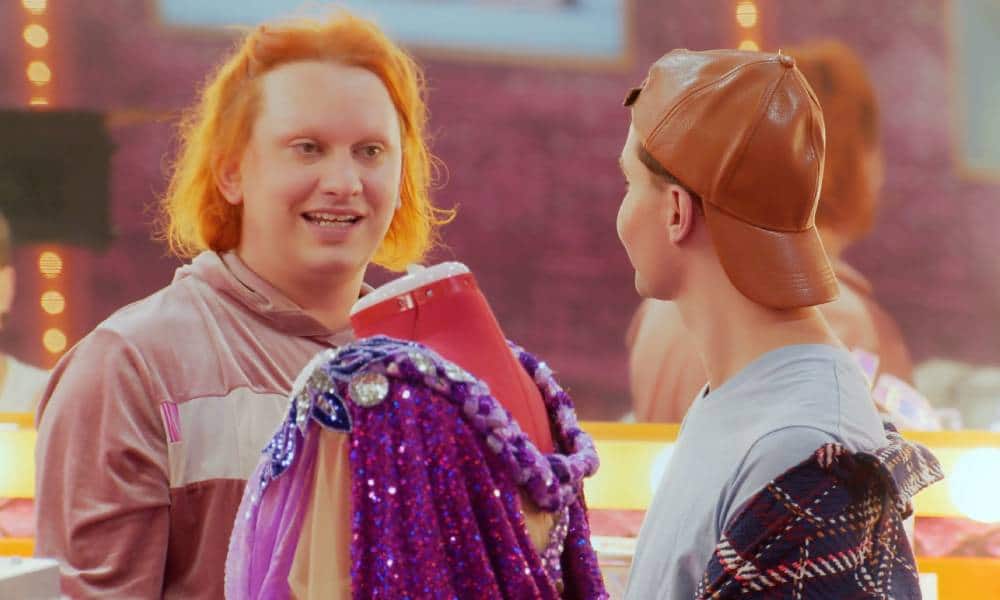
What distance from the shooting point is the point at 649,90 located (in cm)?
140

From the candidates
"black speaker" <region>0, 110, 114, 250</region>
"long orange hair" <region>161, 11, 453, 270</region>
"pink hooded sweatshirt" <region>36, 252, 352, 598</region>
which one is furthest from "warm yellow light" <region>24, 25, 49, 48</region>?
"pink hooded sweatshirt" <region>36, 252, 352, 598</region>

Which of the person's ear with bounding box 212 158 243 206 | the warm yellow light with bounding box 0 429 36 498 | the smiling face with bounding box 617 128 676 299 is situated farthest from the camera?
the warm yellow light with bounding box 0 429 36 498

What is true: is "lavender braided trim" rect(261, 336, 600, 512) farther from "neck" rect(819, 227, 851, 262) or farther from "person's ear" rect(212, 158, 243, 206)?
"neck" rect(819, 227, 851, 262)

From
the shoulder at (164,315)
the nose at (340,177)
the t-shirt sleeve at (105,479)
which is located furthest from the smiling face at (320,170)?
the t-shirt sleeve at (105,479)

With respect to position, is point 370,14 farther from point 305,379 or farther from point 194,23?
point 305,379

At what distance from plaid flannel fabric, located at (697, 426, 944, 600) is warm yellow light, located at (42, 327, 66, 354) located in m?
2.56

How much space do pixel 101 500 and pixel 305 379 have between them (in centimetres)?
67

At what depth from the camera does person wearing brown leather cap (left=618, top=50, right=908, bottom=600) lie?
4.12 ft

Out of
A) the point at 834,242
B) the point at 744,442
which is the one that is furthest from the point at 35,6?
the point at 744,442

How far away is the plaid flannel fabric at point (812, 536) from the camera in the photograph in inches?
46.1

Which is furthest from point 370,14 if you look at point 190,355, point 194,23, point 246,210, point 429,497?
point 429,497

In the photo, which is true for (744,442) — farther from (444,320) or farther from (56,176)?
(56,176)

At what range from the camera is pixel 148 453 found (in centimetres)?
185

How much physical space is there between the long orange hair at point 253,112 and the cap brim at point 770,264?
869 mm
